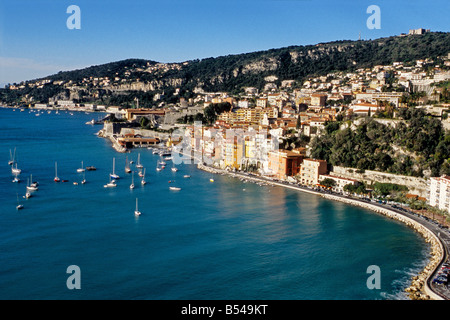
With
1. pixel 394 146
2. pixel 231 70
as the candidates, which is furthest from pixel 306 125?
pixel 231 70

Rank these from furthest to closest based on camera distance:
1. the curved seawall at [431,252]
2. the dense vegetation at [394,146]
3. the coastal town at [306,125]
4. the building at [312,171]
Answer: the building at [312,171] < the coastal town at [306,125] < the dense vegetation at [394,146] < the curved seawall at [431,252]

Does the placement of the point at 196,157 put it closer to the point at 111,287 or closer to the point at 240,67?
the point at 111,287

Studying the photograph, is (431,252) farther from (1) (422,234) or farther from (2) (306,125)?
(2) (306,125)

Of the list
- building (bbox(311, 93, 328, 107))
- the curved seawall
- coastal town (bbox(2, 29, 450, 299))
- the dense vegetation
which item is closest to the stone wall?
coastal town (bbox(2, 29, 450, 299))

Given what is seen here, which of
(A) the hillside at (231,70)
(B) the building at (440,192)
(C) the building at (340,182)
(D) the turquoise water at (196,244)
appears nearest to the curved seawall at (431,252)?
(D) the turquoise water at (196,244)

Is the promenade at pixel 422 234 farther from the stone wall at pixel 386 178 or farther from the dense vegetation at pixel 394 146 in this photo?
the dense vegetation at pixel 394 146
